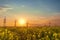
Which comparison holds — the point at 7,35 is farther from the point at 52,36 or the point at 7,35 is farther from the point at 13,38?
the point at 52,36

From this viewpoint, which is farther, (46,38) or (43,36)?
(43,36)

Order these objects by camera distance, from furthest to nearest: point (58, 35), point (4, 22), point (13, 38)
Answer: point (4, 22) < point (13, 38) < point (58, 35)

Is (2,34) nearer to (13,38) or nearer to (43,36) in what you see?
(13,38)

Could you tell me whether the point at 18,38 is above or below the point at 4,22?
below

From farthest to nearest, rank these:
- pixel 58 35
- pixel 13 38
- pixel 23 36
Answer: pixel 23 36, pixel 13 38, pixel 58 35

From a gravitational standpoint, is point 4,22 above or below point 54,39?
above

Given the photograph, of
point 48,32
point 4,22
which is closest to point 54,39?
point 48,32

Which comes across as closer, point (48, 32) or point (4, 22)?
point (48, 32)

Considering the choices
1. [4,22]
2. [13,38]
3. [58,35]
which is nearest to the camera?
[58,35]

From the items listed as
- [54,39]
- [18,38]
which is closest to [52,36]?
[54,39]
